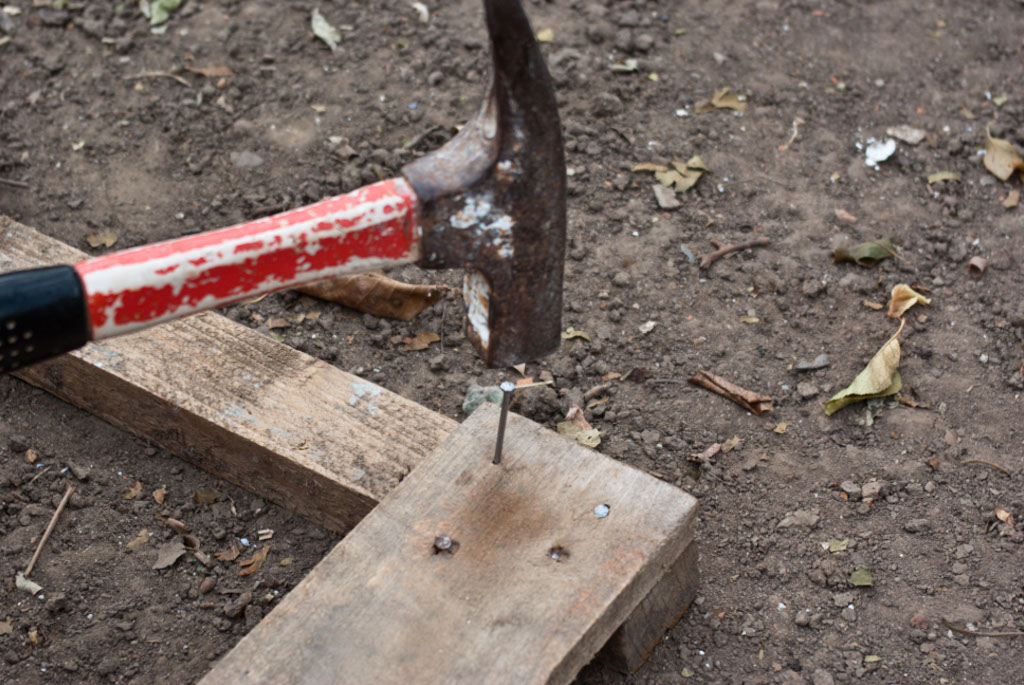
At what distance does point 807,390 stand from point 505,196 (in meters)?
1.49

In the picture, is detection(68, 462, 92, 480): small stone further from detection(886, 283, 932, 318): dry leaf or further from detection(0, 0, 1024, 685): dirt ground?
detection(886, 283, 932, 318): dry leaf

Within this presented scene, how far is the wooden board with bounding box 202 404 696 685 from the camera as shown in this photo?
1962 mm

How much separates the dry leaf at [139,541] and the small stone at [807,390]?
73.7 inches

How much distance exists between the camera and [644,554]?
2145 mm

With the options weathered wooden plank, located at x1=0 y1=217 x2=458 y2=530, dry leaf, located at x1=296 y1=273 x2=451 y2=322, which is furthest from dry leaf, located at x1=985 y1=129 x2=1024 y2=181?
weathered wooden plank, located at x1=0 y1=217 x2=458 y2=530

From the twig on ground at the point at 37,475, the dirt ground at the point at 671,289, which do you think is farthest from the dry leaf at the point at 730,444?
the twig on ground at the point at 37,475

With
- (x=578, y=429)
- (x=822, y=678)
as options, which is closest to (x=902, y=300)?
(x=578, y=429)

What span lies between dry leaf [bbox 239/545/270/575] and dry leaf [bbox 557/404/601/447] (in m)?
0.87

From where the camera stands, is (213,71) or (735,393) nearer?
(735,393)

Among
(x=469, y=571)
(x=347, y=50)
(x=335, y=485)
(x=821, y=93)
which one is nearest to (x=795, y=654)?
(x=469, y=571)

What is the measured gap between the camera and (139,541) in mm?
2711

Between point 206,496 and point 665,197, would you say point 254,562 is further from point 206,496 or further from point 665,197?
point 665,197

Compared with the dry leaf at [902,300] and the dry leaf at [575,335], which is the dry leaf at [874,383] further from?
the dry leaf at [575,335]

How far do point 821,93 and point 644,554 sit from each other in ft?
8.73
